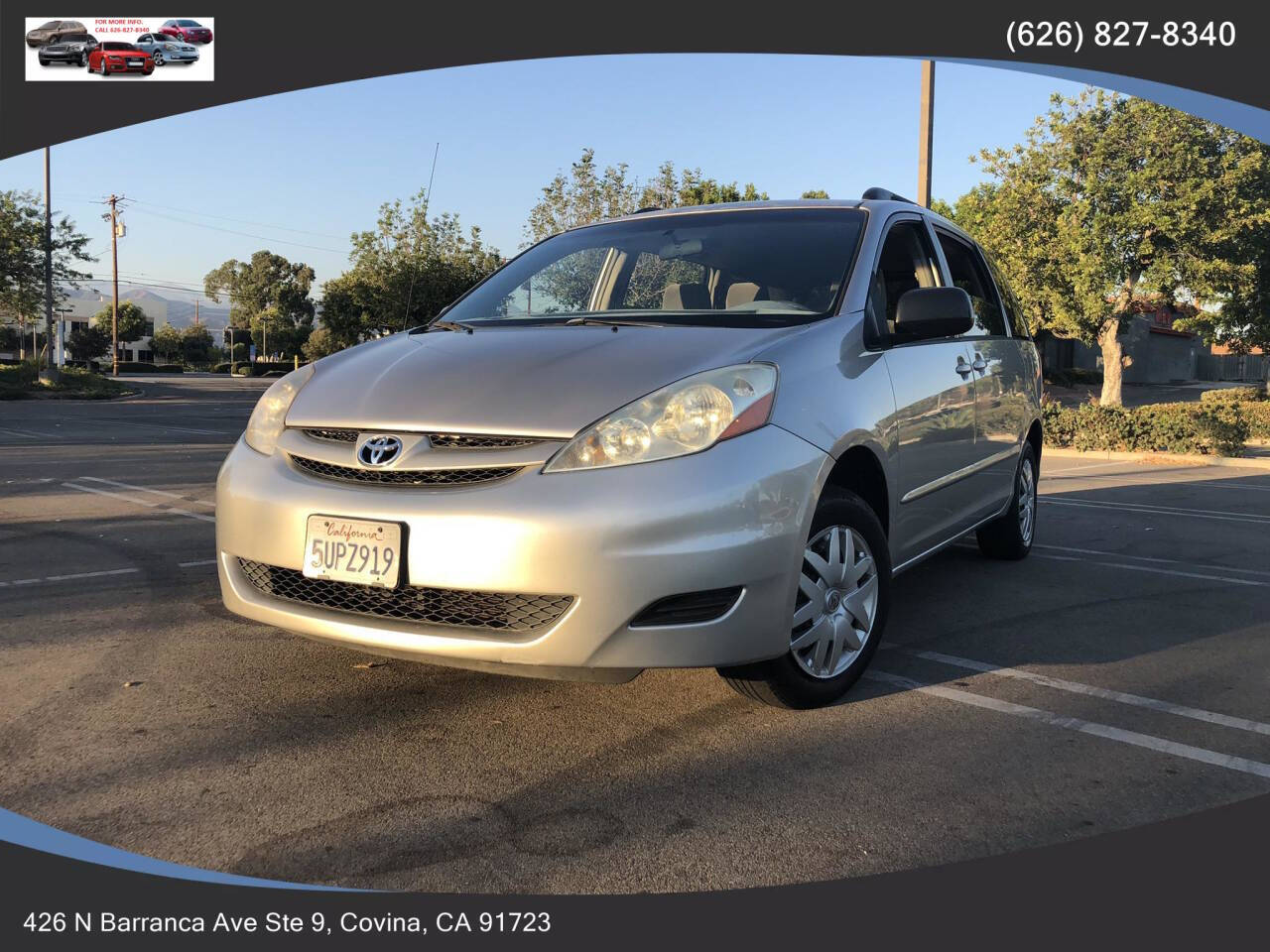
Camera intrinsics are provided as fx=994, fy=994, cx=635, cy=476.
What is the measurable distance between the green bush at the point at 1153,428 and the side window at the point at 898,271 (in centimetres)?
1228

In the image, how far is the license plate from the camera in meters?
2.76

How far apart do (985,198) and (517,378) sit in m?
25.3

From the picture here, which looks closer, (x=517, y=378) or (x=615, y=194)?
(x=517, y=378)

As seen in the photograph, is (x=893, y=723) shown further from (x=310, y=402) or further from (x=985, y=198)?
(x=985, y=198)

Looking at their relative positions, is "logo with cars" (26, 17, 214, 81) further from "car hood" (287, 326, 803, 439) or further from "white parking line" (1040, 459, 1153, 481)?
"white parking line" (1040, 459, 1153, 481)

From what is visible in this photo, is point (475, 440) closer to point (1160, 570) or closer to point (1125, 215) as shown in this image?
point (1160, 570)

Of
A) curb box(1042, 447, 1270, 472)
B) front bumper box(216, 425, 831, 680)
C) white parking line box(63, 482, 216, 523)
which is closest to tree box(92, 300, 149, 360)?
white parking line box(63, 482, 216, 523)

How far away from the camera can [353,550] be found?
2828 mm

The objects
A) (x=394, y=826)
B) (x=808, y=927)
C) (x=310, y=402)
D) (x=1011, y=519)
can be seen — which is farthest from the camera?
(x=1011, y=519)

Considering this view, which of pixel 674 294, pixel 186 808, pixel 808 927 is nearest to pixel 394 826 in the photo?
pixel 186 808

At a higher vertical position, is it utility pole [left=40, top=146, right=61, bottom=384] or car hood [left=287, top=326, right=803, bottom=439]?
utility pole [left=40, top=146, right=61, bottom=384]

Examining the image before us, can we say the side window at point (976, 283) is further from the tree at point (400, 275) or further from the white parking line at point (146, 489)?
the tree at point (400, 275)

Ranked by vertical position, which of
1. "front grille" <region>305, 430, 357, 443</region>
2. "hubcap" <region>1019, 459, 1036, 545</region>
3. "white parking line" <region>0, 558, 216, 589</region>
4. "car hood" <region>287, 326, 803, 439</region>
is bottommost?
"white parking line" <region>0, 558, 216, 589</region>

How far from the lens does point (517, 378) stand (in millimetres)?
3076
